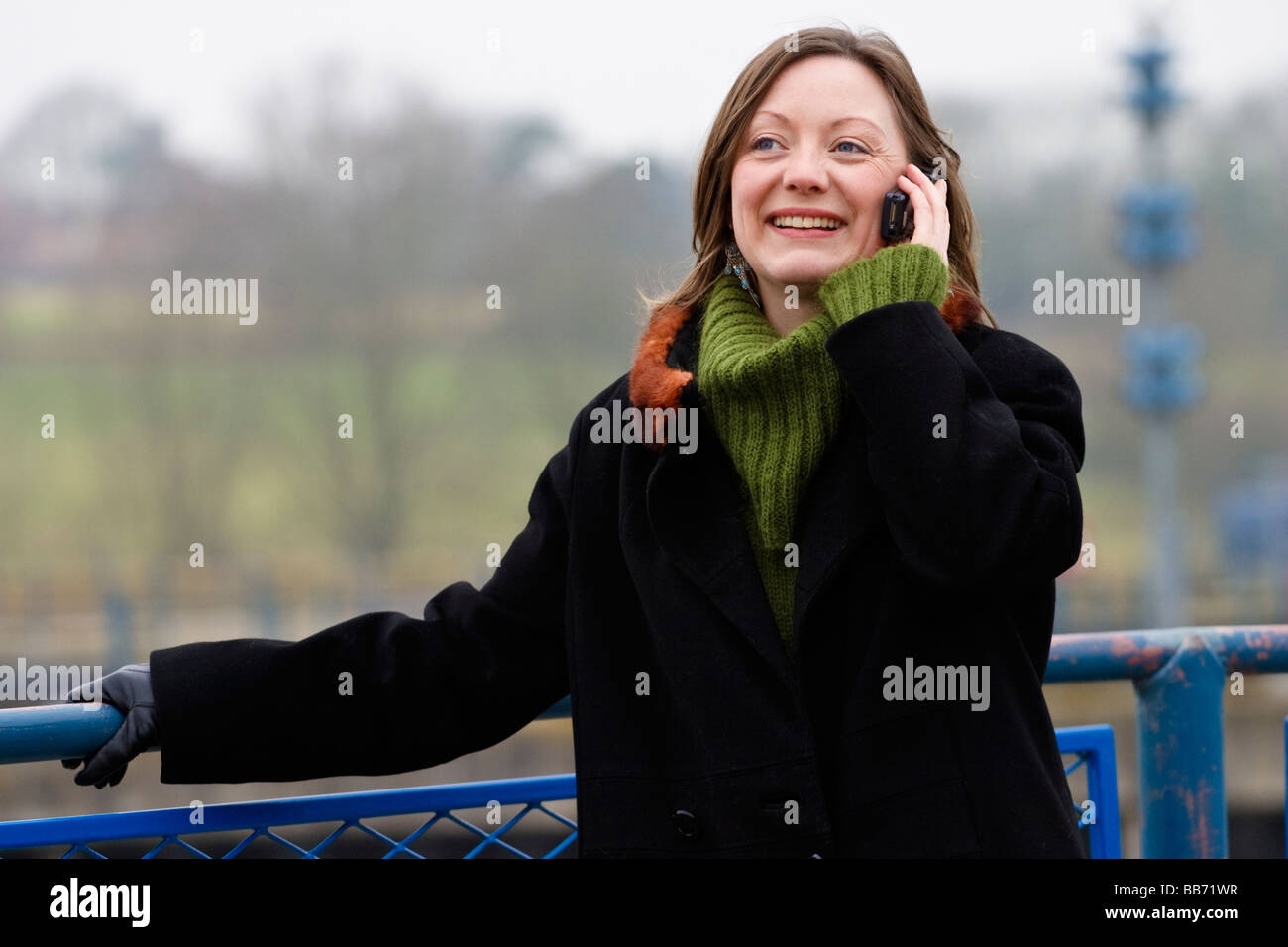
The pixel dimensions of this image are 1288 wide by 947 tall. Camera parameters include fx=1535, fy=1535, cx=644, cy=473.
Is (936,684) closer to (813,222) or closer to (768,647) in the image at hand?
(768,647)

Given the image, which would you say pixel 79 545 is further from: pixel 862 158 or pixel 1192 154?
pixel 862 158

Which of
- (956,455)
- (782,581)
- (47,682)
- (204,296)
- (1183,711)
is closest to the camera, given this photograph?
(956,455)

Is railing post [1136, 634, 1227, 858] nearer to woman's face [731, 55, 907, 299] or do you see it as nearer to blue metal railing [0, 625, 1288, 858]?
blue metal railing [0, 625, 1288, 858]

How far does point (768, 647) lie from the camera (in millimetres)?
1907

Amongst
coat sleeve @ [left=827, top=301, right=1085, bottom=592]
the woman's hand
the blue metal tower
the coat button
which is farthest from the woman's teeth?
the blue metal tower

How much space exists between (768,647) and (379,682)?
59 cm

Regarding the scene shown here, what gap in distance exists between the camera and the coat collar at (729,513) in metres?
1.91

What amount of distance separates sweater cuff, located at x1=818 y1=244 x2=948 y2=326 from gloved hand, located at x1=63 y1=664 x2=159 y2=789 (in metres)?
1.09

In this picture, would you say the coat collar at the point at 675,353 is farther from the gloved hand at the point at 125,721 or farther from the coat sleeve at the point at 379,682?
the gloved hand at the point at 125,721

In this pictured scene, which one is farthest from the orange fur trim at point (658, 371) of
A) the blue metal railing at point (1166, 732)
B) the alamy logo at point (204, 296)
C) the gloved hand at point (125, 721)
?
the alamy logo at point (204, 296)

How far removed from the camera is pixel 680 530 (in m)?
1.99

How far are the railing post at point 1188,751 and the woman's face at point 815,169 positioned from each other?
92 centimetres

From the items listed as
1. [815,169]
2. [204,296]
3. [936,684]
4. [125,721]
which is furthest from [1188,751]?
[204,296]
